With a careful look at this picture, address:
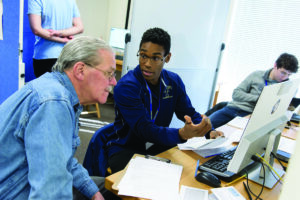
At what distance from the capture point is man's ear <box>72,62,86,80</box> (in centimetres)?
92

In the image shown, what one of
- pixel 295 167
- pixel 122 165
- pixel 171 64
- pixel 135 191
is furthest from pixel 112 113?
pixel 295 167

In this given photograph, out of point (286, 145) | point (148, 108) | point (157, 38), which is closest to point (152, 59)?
point (157, 38)

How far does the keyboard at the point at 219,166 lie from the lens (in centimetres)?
108

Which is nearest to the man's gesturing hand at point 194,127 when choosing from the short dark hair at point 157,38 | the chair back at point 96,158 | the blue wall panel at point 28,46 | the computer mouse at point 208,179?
the computer mouse at point 208,179

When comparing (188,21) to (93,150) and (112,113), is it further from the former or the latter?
(112,113)

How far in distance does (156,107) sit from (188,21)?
1.19 m

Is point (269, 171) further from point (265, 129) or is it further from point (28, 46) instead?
point (28, 46)

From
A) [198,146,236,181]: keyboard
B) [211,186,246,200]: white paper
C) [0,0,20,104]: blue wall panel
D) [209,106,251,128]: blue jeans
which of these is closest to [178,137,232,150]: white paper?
[198,146,236,181]: keyboard

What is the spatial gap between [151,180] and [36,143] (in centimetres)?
48

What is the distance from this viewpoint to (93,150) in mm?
1435

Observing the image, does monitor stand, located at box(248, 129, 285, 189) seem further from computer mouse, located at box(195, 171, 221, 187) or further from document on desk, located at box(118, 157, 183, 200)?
document on desk, located at box(118, 157, 183, 200)

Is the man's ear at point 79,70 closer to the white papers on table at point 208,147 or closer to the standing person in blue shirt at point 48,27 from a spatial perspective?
the white papers on table at point 208,147

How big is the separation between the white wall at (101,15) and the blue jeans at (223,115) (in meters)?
2.88

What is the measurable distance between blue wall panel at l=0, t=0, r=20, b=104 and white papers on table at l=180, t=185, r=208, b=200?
1629 mm
